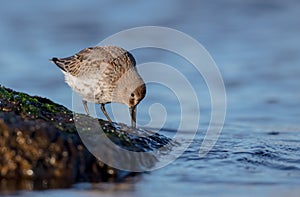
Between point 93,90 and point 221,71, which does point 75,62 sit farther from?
point 221,71

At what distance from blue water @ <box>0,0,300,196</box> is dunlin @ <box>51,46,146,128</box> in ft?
2.60

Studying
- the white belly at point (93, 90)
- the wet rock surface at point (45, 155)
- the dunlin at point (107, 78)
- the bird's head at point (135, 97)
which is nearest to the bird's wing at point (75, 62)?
the dunlin at point (107, 78)

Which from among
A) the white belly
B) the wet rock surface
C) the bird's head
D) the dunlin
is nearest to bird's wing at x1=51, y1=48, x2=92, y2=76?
the dunlin

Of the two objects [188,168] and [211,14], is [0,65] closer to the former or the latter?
[211,14]

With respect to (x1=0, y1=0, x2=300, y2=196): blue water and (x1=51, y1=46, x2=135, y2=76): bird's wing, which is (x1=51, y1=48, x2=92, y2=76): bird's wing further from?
(x1=0, y1=0, x2=300, y2=196): blue water

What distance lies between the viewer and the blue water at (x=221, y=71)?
6125 mm

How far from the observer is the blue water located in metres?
6.12

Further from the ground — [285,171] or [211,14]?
[211,14]

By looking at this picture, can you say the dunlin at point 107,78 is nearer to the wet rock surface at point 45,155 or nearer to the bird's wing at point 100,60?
the bird's wing at point 100,60

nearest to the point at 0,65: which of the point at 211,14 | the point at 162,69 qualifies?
the point at 162,69

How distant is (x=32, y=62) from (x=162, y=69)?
220 cm

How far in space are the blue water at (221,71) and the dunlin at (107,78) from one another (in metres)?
0.79

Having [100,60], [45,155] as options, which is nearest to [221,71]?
[100,60]

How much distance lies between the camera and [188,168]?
6.56 m
